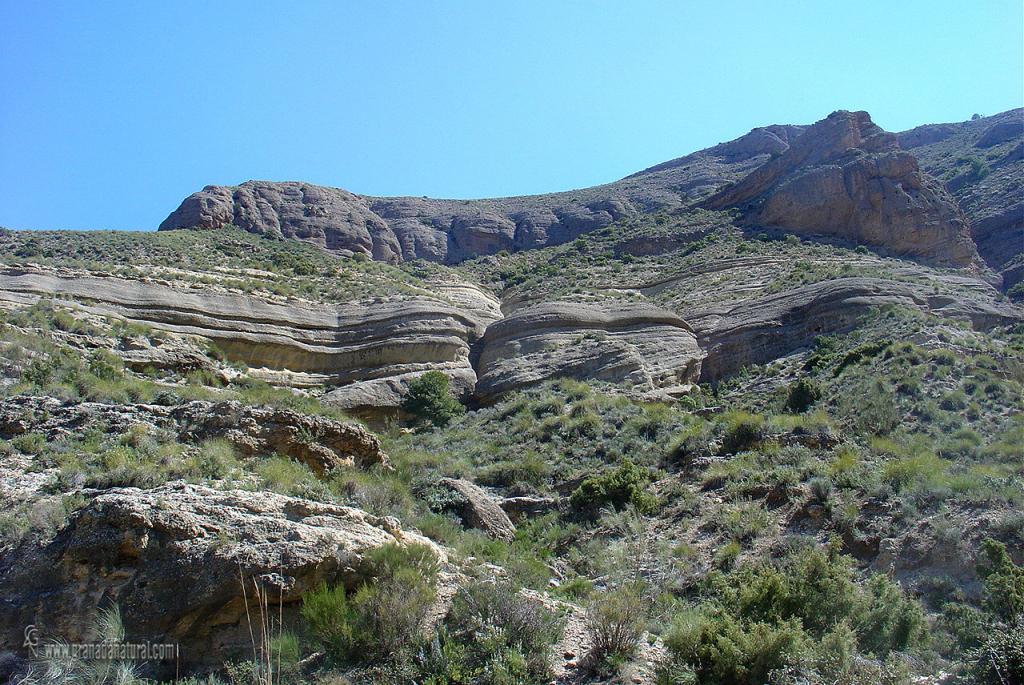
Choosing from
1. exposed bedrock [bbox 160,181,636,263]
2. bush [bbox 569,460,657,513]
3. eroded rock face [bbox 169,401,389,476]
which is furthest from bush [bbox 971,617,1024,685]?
exposed bedrock [bbox 160,181,636,263]

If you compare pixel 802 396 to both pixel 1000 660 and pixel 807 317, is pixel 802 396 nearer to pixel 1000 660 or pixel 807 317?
pixel 807 317

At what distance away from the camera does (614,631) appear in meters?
7.86

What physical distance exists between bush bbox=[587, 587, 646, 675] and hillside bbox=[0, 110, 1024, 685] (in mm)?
39

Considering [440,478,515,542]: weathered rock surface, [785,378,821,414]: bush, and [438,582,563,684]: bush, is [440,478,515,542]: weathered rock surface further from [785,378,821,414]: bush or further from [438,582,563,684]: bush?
[785,378,821,414]: bush

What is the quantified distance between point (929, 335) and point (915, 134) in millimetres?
55962

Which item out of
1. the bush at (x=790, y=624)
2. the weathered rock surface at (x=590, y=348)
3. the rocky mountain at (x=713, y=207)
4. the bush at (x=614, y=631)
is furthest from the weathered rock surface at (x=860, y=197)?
the bush at (x=614, y=631)

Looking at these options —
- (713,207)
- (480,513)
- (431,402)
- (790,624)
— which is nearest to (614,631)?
(790,624)

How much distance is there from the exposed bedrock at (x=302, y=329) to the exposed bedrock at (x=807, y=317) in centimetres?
909

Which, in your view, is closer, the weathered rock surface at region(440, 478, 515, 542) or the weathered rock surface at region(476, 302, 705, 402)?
the weathered rock surface at region(440, 478, 515, 542)

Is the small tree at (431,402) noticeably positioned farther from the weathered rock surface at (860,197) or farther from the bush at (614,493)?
the weathered rock surface at (860,197)

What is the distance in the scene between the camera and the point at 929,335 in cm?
2388

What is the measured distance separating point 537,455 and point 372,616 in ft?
38.2

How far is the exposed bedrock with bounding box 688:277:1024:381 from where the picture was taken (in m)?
28.3

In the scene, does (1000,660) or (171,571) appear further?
(171,571)
